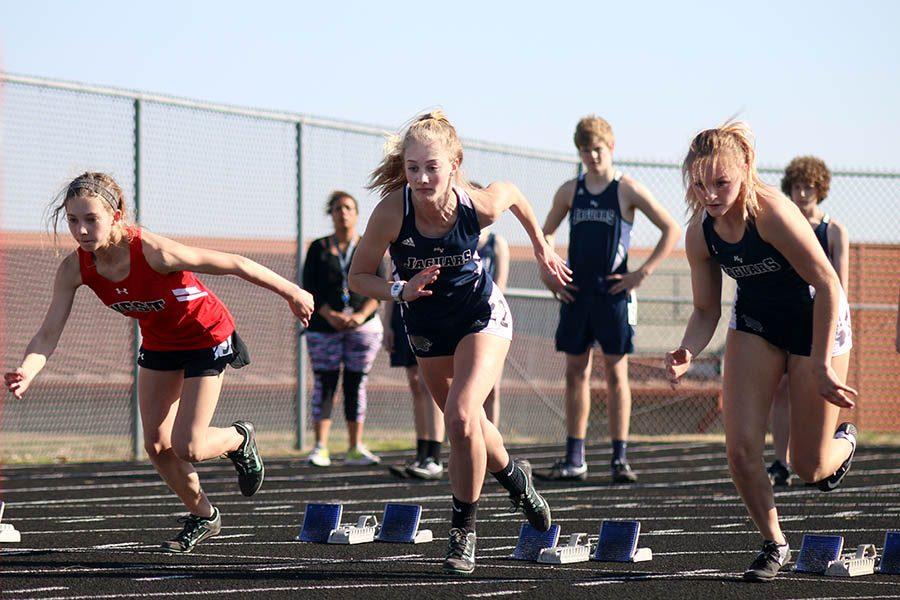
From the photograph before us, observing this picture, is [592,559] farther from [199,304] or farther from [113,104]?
[113,104]

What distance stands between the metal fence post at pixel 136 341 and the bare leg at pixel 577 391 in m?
3.93

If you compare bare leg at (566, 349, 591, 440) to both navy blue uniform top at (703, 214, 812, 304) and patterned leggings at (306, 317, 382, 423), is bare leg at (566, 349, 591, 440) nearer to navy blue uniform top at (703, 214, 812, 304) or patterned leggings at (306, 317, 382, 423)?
patterned leggings at (306, 317, 382, 423)

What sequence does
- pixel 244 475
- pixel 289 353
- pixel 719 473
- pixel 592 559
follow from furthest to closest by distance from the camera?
pixel 289 353 < pixel 719 473 < pixel 244 475 < pixel 592 559

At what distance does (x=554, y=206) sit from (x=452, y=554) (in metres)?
5.01

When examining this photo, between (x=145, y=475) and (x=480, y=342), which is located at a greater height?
(x=480, y=342)

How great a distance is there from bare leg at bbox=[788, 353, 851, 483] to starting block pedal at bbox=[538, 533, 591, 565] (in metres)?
1.11

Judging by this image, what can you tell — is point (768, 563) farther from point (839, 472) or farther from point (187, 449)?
point (187, 449)

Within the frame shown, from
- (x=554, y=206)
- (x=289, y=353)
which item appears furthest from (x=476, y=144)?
(x=554, y=206)

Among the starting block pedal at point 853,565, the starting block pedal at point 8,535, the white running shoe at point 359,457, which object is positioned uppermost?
the starting block pedal at point 853,565

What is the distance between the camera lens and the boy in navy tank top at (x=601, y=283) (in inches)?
419

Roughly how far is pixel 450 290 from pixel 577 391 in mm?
4353

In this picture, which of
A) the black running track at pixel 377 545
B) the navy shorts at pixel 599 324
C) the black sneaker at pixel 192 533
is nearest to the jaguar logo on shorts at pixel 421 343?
the black running track at pixel 377 545

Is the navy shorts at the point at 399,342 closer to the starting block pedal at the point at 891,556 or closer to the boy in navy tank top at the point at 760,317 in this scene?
the boy in navy tank top at the point at 760,317

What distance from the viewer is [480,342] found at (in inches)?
259
